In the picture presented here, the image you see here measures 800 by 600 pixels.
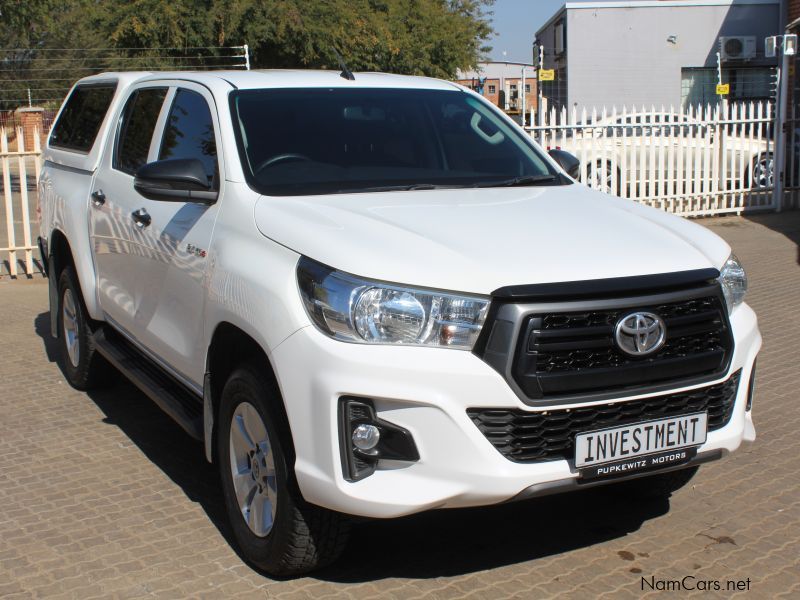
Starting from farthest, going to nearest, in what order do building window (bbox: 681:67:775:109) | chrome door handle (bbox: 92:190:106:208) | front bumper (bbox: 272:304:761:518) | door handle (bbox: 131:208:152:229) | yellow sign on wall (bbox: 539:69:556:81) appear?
building window (bbox: 681:67:775:109)
yellow sign on wall (bbox: 539:69:556:81)
chrome door handle (bbox: 92:190:106:208)
door handle (bbox: 131:208:152:229)
front bumper (bbox: 272:304:761:518)

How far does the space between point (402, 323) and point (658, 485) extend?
1.85m

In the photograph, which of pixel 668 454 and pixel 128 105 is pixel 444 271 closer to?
pixel 668 454

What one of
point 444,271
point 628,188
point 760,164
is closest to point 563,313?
point 444,271

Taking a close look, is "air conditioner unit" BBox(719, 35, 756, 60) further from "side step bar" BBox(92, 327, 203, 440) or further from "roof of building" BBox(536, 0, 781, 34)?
"side step bar" BBox(92, 327, 203, 440)

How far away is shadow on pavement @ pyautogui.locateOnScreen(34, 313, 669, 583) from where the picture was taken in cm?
400

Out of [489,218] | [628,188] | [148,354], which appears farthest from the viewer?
[628,188]

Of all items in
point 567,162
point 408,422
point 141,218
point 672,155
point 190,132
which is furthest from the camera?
point 672,155

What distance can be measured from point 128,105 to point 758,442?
397 centimetres

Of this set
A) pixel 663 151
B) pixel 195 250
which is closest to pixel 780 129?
pixel 663 151

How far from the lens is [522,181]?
4.75m

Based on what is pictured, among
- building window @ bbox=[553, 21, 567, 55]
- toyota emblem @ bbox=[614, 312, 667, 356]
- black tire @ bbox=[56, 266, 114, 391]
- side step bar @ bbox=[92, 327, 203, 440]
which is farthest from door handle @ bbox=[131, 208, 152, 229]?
building window @ bbox=[553, 21, 567, 55]

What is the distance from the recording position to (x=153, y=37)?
78.1 ft

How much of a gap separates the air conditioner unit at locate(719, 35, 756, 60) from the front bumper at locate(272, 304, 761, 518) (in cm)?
3321

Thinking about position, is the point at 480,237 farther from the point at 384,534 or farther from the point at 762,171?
the point at 762,171
